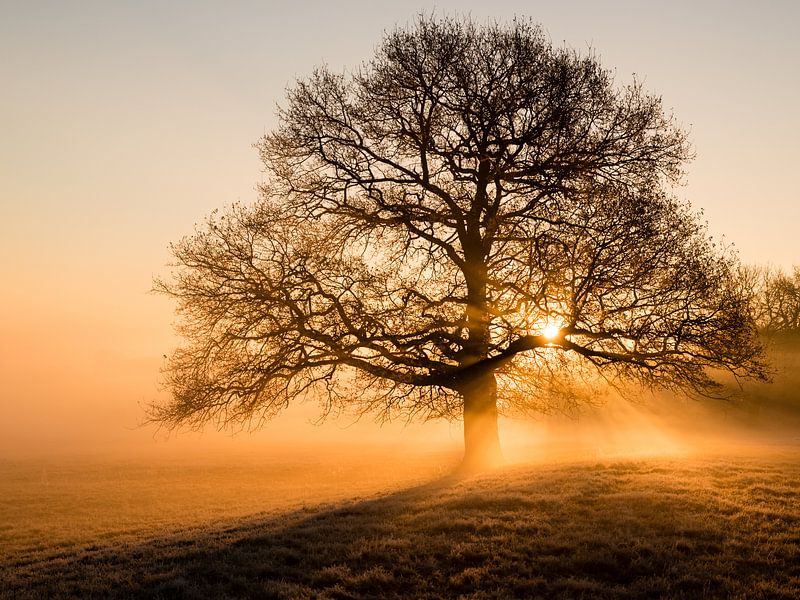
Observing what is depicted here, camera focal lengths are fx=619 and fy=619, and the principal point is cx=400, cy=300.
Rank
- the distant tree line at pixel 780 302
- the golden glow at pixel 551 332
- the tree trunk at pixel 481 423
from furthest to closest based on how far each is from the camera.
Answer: the distant tree line at pixel 780 302 → the tree trunk at pixel 481 423 → the golden glow at pixel 551 332

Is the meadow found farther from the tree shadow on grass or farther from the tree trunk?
the tree trunk

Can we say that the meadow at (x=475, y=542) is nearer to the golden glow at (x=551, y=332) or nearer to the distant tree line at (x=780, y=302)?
the golden glow at (x=551, y=332)

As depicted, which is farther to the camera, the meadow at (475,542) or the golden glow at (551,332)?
the golden glow at (551,332)

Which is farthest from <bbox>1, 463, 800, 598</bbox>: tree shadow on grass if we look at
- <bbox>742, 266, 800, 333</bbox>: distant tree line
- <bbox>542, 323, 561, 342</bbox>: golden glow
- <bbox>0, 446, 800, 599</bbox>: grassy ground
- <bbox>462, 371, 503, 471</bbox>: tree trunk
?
<bbox>742, 266, 800, 333</bbox>: distant tree line

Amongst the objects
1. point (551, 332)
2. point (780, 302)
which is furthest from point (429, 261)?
point (780, 302)

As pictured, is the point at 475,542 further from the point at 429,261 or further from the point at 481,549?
the point at 429,261

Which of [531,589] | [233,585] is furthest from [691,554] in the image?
[233,585]

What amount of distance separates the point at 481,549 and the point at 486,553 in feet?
0.75

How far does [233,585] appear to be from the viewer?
33.3 feet

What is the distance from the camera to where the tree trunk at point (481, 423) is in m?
21.6

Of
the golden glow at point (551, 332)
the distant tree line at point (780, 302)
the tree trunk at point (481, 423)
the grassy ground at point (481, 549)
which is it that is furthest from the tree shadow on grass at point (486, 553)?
the distant tree line at point (780, 302)

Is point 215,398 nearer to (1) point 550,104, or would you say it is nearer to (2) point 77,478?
(1) point 550,104

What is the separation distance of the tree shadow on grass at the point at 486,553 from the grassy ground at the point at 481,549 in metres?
0.03

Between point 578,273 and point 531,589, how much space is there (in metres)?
9.70
